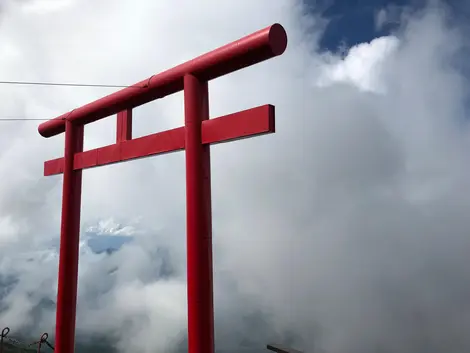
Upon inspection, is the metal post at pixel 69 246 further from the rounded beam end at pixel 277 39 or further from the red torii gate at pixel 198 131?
the rounded beam end at pixel 277 39

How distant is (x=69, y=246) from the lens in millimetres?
6945

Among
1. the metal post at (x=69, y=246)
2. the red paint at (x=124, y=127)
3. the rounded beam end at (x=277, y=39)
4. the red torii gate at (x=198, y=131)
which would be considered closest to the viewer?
the rounded beam end at (x=277, y=39)

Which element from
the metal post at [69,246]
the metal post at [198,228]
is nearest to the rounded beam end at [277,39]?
the metal post at [198,228]

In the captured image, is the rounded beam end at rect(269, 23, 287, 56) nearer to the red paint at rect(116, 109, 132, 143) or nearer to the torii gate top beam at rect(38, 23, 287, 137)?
the torii gate top beam at rect(38, 23, 287, 137)

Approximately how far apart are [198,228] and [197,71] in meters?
1.95

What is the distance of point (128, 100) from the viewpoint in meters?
6.17

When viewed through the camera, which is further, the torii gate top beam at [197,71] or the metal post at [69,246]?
the metal post at [69,246]

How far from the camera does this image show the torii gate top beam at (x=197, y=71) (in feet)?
14.9

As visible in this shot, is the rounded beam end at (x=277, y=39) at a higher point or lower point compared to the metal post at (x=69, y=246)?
higher

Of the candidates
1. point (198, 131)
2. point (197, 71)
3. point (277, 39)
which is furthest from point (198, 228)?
point (277, 39)

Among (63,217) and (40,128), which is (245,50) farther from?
(40,128)

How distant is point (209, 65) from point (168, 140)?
115 centimetres

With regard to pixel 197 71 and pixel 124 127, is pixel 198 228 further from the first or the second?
pixel 124 127

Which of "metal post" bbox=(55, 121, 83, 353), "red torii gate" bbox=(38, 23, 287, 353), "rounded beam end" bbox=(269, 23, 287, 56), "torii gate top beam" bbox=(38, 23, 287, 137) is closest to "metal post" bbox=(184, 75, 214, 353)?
"red torii gate" bbox=(38, 23, 287, 353)
